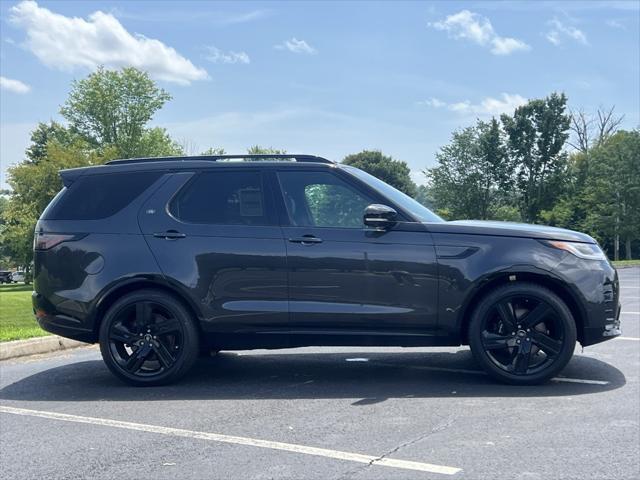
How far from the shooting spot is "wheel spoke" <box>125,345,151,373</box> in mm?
5488

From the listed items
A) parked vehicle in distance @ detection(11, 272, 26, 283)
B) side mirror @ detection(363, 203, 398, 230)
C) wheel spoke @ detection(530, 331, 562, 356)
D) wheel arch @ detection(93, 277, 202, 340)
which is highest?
side mirror @ detection(363, 203, 398, 230)

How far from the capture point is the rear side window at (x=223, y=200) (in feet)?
18.1

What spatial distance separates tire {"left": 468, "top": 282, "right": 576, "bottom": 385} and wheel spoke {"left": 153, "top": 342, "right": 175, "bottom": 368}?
249cm

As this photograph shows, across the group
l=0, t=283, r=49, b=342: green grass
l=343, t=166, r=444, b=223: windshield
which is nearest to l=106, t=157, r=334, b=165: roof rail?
l=343, t=166, r=444, b=223: windshield

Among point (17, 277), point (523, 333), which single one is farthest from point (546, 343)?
point (17, 277)

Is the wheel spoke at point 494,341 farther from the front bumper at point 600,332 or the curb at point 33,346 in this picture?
the curb at point 33,346

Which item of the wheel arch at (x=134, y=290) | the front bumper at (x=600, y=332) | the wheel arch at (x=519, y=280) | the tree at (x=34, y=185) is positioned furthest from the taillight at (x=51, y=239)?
the tree at (x=34, y=185)

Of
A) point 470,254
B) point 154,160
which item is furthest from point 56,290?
point 470,254

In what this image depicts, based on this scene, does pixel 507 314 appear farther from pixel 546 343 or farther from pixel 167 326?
pixel 167 326

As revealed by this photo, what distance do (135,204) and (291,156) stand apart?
4.67ft

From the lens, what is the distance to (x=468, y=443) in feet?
12.6

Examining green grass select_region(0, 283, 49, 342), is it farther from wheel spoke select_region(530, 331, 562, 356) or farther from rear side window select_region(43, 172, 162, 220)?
wheel spoke select_region(530, 331, 562, 356)

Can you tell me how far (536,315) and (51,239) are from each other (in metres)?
4.16

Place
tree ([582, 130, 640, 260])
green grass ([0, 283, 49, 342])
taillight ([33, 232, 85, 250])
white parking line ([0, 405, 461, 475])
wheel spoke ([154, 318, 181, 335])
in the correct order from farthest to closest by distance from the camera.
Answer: tree ([582, 130, 640, 260]) < green grass ([0, 283, 49, 342]) < taillight ([33, 232, 85, 250]) < wheel spoke ([154, 318, 181, 335]) < white parking line ([0, 405, 461, 475])
